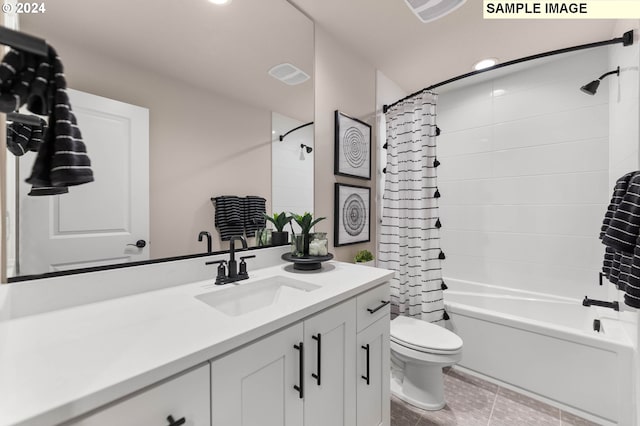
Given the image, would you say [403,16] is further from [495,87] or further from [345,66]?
[495,87]

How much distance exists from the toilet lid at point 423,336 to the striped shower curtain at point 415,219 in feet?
0.51

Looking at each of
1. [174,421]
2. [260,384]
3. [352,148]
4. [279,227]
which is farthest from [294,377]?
[352,148]

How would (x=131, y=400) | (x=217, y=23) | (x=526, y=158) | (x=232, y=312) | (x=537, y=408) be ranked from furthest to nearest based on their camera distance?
(x=526, y=158) < (x=537, y=408) < (x=217, y=23) < (x=232, y=312) < (x=131, y=400)

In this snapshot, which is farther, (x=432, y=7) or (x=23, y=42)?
(x=432, y=7)

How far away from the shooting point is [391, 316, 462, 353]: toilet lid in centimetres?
161

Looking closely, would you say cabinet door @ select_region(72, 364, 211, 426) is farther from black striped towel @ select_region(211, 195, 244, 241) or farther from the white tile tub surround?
black striped towel @ select_region(211, 195, 244, 241)

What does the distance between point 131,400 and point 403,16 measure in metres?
2.21

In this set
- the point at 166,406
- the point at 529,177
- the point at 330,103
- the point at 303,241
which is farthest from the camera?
the point at 529,177

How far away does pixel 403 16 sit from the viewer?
1741mm

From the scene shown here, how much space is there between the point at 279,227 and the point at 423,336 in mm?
1137

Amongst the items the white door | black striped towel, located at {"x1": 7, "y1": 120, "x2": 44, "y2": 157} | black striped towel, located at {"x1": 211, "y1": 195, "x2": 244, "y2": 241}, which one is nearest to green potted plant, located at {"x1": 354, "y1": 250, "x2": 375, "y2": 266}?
black striped towel, located at {"x1": 211, "y1": 195, "x2": 244, "y2": 241}

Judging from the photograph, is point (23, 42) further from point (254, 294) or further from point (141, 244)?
point (254, 294)

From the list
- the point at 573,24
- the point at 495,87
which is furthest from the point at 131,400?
the point at 495,87

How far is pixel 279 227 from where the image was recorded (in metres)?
1.62
